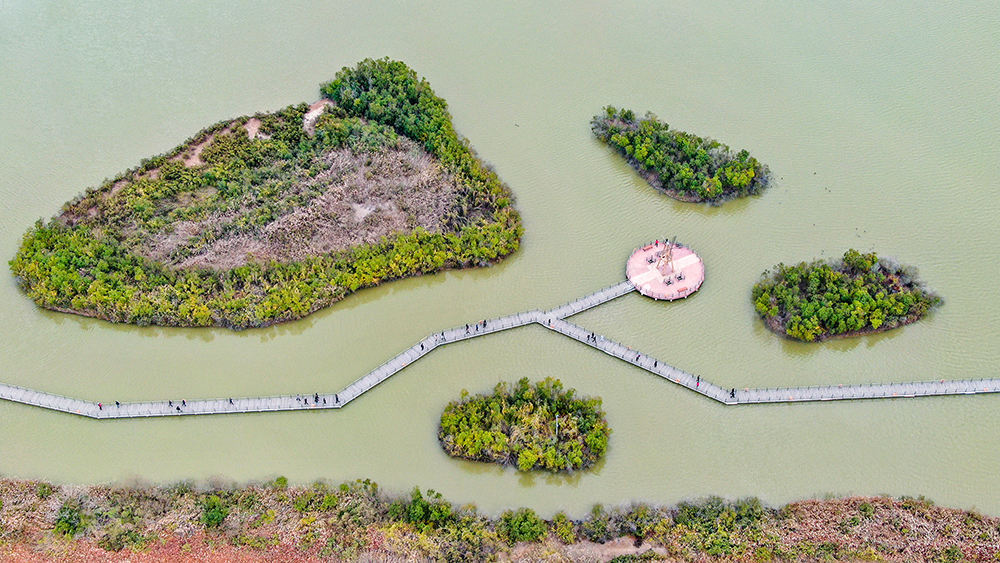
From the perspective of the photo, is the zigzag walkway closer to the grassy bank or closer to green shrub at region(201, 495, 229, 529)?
the grassy bank

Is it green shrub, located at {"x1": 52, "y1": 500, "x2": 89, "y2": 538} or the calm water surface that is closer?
green shrub, located at {"x1": 52, "y1": 500, "x2": 89, "y2": 538}

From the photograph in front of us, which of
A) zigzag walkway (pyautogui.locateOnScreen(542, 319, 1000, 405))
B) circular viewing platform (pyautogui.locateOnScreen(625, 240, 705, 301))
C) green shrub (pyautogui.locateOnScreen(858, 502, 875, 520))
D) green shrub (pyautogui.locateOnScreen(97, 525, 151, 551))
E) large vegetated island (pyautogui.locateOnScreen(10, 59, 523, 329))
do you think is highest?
large vegetated island (pyautogui.locateOnScreen(10, 59, 523, 329))

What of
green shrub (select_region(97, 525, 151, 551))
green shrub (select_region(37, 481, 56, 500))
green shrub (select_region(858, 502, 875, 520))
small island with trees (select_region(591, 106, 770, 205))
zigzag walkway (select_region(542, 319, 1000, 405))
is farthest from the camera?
small island with trees (select_region(591, 106, 770, 205))

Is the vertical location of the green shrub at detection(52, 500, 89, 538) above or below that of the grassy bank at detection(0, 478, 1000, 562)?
above

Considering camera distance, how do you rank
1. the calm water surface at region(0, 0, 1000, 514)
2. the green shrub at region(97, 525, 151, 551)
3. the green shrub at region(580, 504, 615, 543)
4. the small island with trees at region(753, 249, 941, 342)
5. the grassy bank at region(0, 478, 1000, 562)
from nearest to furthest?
1. the grassy bank at region(0, 478, 1000, 562)
2. the green shrub at region(97, 525, 151, 551)
3. the green shrub at region(580, 504, 615, 543)
4. the calm water surface at region(0, 0, 1000, 514)
5. the small island with trees at region(753, 249, 941, 342)

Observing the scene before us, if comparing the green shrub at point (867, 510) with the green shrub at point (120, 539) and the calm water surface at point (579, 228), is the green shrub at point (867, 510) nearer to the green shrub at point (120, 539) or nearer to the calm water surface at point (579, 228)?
the calm water surface at point (579, 228)

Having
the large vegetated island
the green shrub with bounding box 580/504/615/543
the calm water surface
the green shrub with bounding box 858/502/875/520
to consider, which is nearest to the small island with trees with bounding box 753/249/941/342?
the calm water surface

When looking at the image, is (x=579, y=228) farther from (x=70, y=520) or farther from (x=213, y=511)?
(x=70, y=520)
